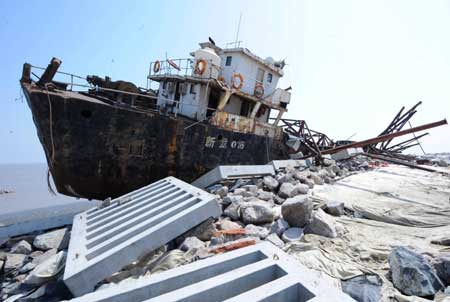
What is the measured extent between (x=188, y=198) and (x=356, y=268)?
86.0 inches

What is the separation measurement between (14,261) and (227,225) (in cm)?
334

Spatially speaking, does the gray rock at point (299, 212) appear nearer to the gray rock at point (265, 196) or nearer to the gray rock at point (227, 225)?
the gray rock at point (227, 225)

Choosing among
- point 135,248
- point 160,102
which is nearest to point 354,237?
point 135,248

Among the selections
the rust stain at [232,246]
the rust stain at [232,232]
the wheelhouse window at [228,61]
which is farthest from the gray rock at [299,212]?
the wheelhouse window at [228,61]

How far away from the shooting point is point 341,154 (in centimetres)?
1145

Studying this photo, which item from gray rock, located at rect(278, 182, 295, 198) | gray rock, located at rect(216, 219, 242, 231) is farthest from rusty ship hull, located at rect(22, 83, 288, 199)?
gray rock, located at rect(216, 219, 242, 231)

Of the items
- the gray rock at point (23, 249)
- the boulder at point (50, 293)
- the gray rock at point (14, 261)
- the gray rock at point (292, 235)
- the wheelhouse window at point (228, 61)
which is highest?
the wheelhouse window at point (228, 61)

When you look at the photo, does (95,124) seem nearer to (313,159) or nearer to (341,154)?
(313,159)

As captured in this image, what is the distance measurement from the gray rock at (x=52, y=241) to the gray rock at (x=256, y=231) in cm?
313

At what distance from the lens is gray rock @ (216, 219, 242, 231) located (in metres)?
2.98

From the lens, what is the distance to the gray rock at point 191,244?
2504 millimetres

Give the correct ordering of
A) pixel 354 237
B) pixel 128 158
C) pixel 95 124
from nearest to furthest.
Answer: pixel 354 237 < pixel 95 124 < pixel 128 158

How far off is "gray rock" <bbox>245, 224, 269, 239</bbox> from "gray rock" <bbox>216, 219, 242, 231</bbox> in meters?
0.15

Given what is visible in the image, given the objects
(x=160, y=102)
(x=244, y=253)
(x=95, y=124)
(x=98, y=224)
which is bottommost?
(x=98, y=224)
